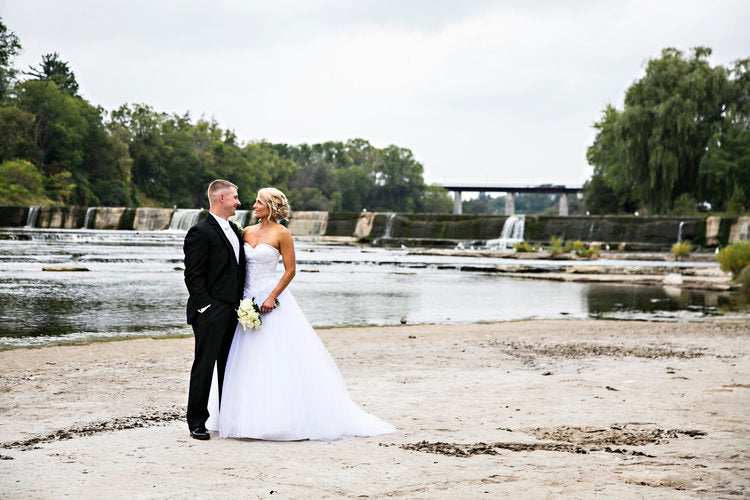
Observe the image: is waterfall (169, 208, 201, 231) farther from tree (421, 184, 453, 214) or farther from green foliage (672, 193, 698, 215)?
tree (421, 184, 453, 214)

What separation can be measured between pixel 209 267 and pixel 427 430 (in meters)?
2.08

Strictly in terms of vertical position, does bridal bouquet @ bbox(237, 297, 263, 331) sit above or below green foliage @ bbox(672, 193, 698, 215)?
below

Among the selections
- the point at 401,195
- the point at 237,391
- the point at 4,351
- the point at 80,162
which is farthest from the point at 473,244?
the point at 401,195

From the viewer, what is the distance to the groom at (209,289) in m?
5.97

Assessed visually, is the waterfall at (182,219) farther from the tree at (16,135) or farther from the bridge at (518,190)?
the bridge at (518,190)

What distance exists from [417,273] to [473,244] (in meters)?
23.5

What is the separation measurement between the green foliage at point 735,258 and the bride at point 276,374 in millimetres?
23226

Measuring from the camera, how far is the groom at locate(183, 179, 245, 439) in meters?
5.97

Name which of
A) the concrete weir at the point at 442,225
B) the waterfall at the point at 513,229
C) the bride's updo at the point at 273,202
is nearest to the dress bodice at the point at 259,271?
the bride's updo at the point at 273,202

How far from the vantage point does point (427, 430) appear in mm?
6391

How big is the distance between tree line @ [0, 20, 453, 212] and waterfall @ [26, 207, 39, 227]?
8837 millimetres

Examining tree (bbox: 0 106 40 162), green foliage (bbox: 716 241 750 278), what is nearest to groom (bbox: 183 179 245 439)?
green foliage (bbox: 716 241 750 278)

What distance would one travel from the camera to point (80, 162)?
92875 mm

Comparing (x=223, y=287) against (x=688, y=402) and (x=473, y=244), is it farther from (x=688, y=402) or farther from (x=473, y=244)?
(x=473, y=244)
